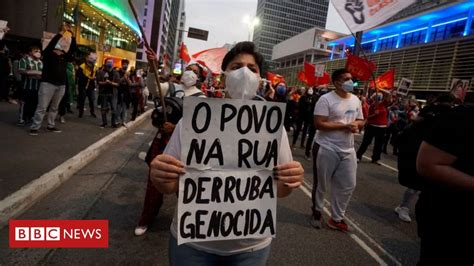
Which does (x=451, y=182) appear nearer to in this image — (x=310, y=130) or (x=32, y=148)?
(x=32, y=148)

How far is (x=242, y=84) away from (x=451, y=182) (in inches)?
46.6

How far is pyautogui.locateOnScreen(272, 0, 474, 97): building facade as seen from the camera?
22156 millimetres

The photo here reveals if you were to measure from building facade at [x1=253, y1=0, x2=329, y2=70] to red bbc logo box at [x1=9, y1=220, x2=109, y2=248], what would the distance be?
141 meters

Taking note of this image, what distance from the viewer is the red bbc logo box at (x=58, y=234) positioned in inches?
128

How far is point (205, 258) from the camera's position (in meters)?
1.75

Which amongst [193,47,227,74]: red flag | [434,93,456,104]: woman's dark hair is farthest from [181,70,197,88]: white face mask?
[193,47,227,74]: red flag

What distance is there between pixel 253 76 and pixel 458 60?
2516 centimetres

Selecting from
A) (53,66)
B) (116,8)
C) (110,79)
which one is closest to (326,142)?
(53,66)

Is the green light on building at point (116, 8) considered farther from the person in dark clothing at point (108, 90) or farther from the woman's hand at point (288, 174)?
the woman's hand at point (288, 174)

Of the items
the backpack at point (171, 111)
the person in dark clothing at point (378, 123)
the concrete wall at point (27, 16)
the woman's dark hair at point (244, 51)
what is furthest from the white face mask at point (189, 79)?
the concrete wall at point (27, 16)

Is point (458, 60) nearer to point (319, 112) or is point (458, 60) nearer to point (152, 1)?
point (319, 112)

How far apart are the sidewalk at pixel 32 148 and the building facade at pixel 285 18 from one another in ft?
449

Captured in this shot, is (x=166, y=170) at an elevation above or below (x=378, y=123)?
above

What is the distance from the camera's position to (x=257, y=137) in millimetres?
1693
